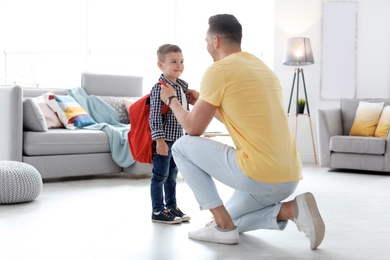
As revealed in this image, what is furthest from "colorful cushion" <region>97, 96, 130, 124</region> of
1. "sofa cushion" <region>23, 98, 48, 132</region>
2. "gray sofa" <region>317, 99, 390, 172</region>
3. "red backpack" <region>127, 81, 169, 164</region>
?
"red backpack" <region>127, 81, 169, 164</region>

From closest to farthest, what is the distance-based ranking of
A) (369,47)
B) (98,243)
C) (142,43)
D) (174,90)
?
(98,243)
(174,90)
(369,47)
(142,43)

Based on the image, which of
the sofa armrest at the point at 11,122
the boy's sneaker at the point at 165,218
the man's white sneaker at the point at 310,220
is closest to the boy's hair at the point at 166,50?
the boy's sneaker at the point at 165,218

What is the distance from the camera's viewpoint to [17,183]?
3.04 meters

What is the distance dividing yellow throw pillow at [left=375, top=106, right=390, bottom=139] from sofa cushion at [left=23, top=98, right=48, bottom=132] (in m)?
3.36

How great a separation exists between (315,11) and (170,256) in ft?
16.7

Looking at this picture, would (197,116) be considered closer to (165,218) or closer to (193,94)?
(193,94)

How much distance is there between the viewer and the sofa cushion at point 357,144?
5.01 metres

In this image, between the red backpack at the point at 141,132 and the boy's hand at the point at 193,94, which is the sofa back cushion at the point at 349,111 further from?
the red backpack at the point at 141,132

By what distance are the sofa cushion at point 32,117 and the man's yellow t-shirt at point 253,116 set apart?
234 cm

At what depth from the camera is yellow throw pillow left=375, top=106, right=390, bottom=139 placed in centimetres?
522

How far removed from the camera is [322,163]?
532 centimetres

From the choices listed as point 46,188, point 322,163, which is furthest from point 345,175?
point 46,188

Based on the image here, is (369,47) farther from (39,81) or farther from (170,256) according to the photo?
(170,256)

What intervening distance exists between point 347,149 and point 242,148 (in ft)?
11.1
